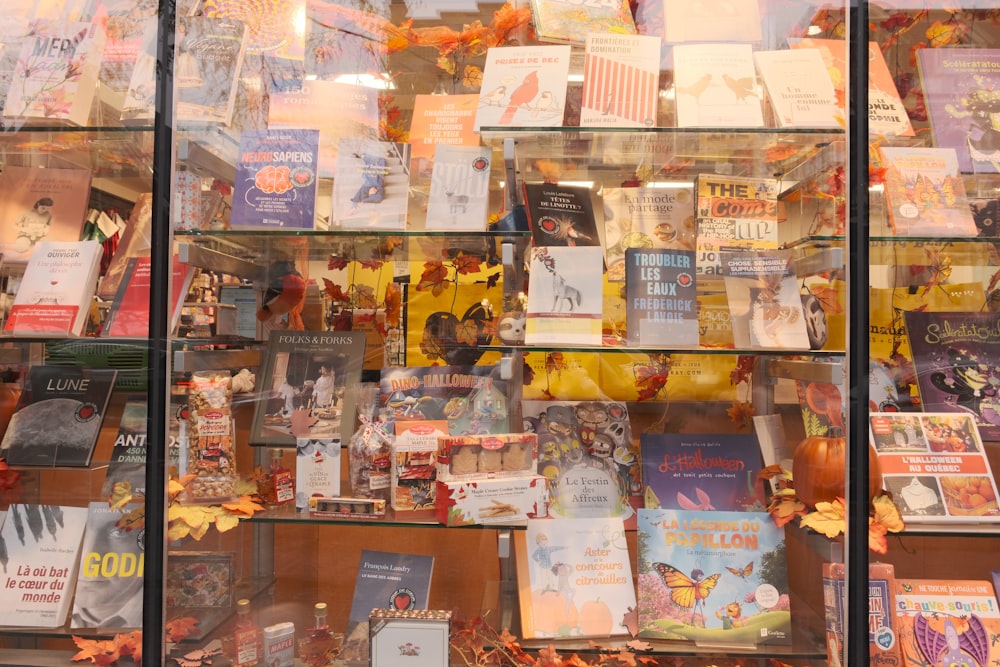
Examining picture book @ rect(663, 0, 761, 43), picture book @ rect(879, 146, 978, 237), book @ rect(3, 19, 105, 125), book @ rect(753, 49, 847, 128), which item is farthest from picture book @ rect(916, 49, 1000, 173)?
book @ rect(3, 19, 105, 125)

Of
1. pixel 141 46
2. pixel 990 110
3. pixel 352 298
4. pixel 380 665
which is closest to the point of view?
pixel 380 665

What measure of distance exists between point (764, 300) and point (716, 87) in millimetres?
646

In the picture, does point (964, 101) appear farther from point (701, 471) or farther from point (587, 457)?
point (587, 457)

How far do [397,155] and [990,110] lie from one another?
181cm

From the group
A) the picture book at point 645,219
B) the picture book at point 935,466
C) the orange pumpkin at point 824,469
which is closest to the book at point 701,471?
the orange pumpkin at point 824,469

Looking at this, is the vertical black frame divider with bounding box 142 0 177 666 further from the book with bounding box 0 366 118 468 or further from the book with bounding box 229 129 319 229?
the book with bounding box 0 366 118 468

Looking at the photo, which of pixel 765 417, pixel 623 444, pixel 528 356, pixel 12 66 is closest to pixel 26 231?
pixel 12 66

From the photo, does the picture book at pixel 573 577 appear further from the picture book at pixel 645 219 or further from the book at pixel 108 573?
the book at pixel 108 573

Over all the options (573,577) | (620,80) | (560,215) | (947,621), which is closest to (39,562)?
(573,577)

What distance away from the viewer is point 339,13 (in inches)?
93.5

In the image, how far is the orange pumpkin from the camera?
1.89 metres

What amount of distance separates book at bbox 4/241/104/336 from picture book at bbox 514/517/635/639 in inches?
55.8

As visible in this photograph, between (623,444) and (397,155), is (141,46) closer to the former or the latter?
(397,155)

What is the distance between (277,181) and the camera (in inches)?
83.4
